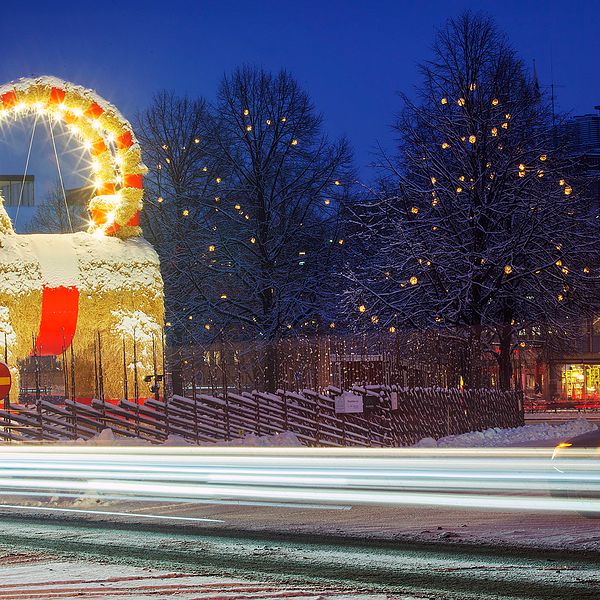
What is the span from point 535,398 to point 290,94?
97.3 feet

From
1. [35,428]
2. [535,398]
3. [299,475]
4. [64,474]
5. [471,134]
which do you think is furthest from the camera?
[535,398]

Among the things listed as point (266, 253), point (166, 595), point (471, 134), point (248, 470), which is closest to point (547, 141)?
point (471, 134)

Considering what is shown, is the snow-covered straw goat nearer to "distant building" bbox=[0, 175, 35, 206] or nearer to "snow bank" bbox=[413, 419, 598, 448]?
"snow bank" bbox=[413, 419, 598, 448]

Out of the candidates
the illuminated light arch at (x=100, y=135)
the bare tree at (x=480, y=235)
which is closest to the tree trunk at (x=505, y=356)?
the bare tree at (x=480, y=235)

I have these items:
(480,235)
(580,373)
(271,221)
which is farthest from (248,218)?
(580,373)

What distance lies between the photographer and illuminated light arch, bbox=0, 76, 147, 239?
72.2ft

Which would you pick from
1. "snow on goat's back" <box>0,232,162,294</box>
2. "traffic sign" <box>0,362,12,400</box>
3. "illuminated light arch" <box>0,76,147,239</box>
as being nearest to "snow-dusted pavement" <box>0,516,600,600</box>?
"traffic sign" <box>0,362,12,400</box>

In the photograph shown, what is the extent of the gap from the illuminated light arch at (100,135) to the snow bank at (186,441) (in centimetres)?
439

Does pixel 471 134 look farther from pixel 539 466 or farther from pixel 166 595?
pixel 166 595

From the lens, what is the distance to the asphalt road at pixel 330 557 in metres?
8.75

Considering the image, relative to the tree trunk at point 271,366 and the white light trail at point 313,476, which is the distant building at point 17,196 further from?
the white light trail at point 313,476

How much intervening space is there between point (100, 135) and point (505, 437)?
13577mm

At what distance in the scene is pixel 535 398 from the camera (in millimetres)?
63688

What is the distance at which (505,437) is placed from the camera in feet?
99.3
